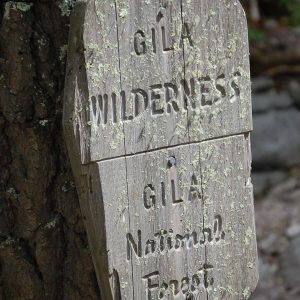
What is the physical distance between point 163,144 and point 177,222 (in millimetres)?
234

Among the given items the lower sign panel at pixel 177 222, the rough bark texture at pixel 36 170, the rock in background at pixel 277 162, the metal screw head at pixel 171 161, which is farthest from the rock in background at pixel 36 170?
the rock in background at pixel 277 162

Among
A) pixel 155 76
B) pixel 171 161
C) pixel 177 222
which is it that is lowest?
pixel 177 222

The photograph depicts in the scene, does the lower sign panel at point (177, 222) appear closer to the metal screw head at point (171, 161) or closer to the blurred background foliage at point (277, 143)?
the metal screw head at point (171, 161)

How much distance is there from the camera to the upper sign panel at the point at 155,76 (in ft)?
7.56

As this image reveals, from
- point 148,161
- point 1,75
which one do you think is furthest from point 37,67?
point 148,161

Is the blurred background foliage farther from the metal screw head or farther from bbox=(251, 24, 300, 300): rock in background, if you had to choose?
the metal screw head

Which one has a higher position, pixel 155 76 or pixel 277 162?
pixel 155 76

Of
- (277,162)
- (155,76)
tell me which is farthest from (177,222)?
(277,162)

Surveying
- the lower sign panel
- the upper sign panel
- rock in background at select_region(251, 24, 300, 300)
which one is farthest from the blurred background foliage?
the upper sign panel

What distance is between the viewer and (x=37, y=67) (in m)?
2.41

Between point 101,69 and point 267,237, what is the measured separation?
336 centimetres

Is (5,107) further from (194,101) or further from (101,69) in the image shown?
(194,101)

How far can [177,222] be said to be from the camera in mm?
2535

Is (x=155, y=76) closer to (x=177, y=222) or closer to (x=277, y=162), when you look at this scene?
(x=177, y=222)
